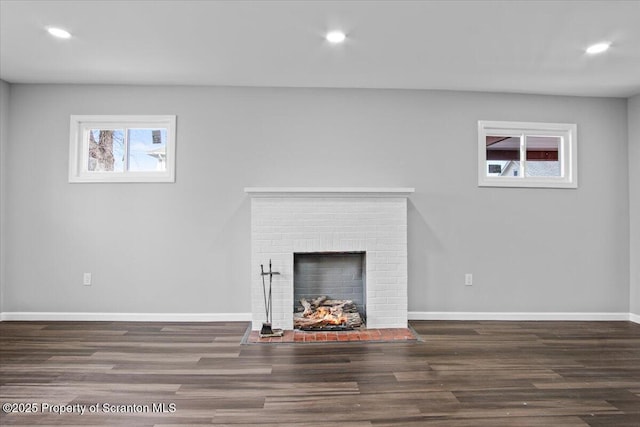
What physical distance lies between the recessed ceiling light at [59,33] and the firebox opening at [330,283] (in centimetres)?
263

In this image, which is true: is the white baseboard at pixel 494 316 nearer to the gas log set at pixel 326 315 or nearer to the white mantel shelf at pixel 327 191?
the gas log set at pixel 326 315

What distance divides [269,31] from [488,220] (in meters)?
2.93

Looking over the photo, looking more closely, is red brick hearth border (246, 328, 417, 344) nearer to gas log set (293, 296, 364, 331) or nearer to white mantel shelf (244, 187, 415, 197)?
gas log set (293, 296, 364, 331)

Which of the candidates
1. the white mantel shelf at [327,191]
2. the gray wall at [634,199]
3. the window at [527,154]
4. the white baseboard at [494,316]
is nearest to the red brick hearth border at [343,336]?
the white baseboard at [494,316]

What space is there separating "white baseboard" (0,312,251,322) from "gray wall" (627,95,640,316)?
4.14m

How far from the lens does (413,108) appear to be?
13.7ft

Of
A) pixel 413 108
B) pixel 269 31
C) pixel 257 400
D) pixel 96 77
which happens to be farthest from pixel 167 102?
pixel 257 400

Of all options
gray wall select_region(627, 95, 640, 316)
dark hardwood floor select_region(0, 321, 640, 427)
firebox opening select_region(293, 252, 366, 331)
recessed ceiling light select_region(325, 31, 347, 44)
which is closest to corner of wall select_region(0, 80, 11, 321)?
dark hardwood floor select_region(0, 321, 640, 427)

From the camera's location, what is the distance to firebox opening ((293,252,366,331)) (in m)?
3.90

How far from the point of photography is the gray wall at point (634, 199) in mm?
4164

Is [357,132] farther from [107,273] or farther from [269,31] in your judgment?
[107,273]

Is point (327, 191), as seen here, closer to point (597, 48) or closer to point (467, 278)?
point (467, 278)

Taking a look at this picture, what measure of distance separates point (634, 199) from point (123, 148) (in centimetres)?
556

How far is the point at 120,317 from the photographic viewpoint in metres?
4.02
